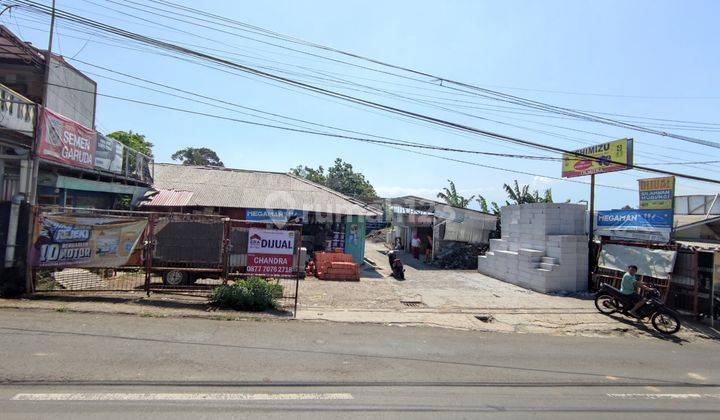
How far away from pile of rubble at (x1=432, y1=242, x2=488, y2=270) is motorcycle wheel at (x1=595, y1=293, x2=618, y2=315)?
1128cm

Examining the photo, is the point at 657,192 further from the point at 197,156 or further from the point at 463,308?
the point at 197,156

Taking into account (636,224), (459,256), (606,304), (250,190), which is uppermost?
(250,190)

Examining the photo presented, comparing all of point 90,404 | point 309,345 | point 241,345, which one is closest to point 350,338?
point 309,345

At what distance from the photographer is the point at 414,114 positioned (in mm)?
12555

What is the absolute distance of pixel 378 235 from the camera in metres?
51.3

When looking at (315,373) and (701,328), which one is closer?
(315,373)

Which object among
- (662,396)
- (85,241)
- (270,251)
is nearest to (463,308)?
(270,251)

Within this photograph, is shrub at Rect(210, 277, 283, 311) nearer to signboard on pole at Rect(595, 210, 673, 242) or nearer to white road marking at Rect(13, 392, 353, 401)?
white road marking at Rect(13, 392, 353, 401)

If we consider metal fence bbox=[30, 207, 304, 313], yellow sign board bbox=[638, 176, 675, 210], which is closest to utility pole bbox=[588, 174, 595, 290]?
yellow sign board bbox=[638, 176, 675, 210]

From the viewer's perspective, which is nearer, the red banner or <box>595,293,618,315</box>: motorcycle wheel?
the red banner

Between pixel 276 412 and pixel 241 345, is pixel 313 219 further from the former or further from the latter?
pixel 276 412

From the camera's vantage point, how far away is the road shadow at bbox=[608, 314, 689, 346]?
35.9ft

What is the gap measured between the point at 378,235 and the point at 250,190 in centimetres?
2941

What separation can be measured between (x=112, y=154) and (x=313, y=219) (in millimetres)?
8892
